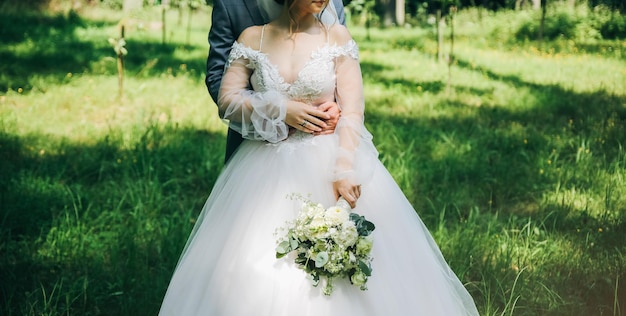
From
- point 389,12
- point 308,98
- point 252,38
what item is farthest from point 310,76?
point 389,12

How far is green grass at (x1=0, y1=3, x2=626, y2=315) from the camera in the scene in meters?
3.88

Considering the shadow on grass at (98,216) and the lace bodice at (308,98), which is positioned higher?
the lace bodice at (308,98)

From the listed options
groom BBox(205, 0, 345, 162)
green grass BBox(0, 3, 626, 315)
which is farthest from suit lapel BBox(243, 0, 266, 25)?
green grass BBox(0, 3, 626, 315)

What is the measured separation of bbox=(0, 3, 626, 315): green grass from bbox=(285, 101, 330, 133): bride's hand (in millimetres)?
1384

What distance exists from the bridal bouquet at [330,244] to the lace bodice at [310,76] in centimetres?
50

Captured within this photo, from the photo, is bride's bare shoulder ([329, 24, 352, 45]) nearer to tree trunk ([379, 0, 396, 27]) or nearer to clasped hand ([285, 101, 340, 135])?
clasped hand ([285, 101, 340, 135])

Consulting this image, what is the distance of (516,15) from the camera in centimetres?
1742

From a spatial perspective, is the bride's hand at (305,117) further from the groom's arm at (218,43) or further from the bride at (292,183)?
the groom's arm at (218,43)

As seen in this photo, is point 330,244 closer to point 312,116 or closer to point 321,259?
point 321,259

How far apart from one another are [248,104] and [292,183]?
0.35 m

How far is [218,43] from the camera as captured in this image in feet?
11.0

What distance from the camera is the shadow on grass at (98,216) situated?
3799mm

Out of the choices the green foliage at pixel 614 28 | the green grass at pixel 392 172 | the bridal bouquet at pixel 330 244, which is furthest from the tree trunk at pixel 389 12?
the bridal bouquet at pixel 330 244

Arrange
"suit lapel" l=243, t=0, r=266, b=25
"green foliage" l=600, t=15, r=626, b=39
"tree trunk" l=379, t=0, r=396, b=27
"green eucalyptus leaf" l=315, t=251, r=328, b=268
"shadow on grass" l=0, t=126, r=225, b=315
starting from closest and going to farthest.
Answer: "green eucalyptus leaf" l=315, t=251, r=328, b=268
"suit lapel" l=243, t=0, r=266, b=25
"shadow on grass" l=0, t=126, r=225, b=315
"green foliage" l=600, t=15, r=626, b=39
"tree trunk" l=379, t=0, r=396, b=27
